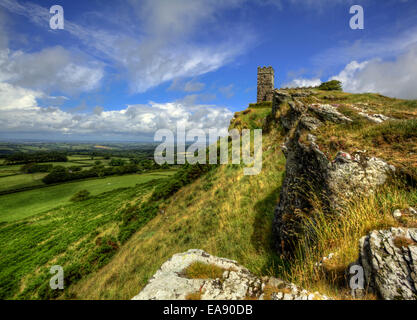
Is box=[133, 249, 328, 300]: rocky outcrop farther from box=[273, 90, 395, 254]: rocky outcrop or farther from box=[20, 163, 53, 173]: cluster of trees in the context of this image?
box=[20, 163, 53, 173]: cluster of trees

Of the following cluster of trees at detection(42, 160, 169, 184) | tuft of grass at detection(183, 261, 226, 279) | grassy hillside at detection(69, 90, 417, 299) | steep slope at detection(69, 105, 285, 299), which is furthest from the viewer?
cluster of trees at detection(42, 160, 169, 184)

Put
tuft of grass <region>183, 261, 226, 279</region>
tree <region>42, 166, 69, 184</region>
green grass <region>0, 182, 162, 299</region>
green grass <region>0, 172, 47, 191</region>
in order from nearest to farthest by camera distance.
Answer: tuft of grass <region>183, 261, 226, 279</region>
green grass <region>0, 182, 162, 299</region>
green grass <region>0, 172, 47, 191</region>
tree <region>42, 166, 69, 184</region>

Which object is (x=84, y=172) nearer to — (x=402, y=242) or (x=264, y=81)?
(x=264, y=81)

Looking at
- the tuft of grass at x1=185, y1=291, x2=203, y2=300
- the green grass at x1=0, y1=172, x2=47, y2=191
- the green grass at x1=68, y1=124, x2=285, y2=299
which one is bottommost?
the green grass at x1=0, y1=172, x2=47, y2=191

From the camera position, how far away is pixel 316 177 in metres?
4.33

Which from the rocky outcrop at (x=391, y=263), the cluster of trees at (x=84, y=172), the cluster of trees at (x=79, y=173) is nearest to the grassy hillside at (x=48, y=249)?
the rocky outcrop at (x=391, y=263)

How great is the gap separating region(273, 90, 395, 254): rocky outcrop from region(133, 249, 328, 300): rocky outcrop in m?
1.83

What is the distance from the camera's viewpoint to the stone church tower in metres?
41.7

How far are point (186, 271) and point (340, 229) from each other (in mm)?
3205

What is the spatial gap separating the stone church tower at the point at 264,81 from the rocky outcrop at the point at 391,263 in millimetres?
44025

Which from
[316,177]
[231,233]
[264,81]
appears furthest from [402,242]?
[264,81]

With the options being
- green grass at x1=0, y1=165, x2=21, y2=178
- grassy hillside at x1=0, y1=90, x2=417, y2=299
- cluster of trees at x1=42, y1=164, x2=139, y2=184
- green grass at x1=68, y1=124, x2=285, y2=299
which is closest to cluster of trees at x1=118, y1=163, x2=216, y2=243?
grassy hillside at x1=0, y1=90, x2=417, y2=299

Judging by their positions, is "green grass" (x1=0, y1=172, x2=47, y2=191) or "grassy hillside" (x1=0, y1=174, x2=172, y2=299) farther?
"green grass" (x1=0, y1=172, x2=47, y2=191)
